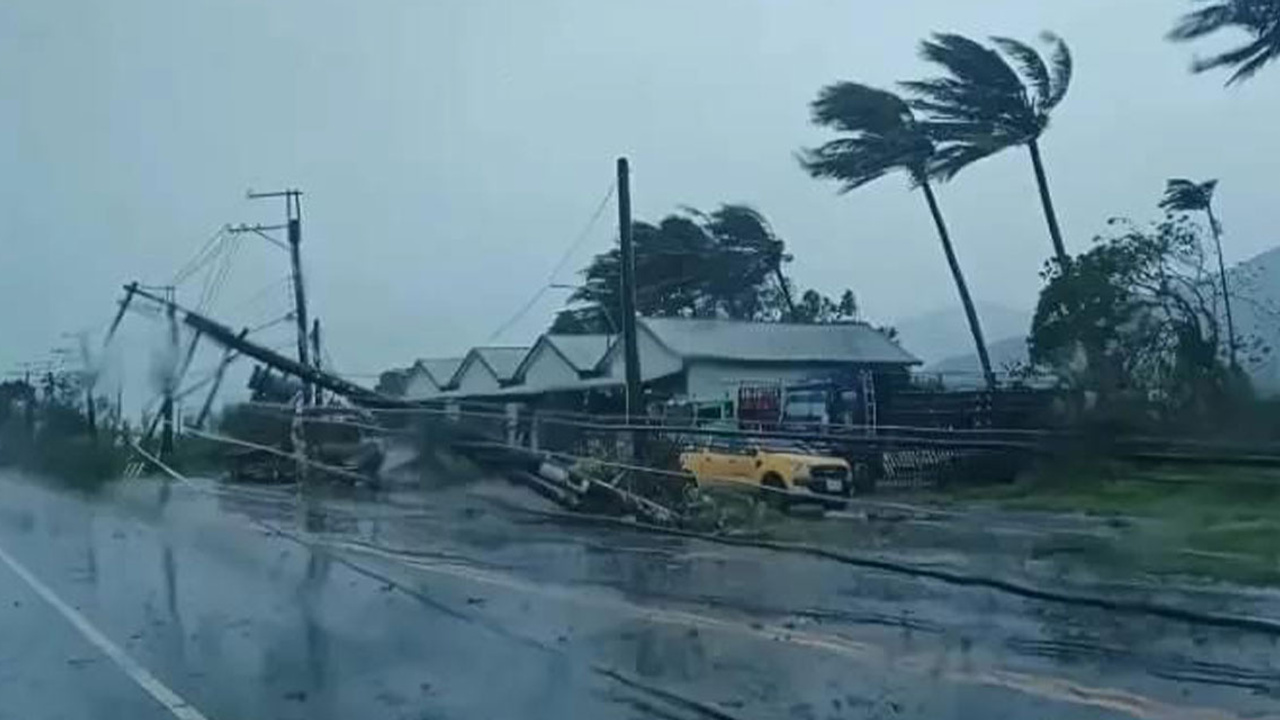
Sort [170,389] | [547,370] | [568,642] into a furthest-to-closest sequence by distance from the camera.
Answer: [547,370] < [170,389] < [568,642]

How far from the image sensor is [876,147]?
51.7 meters

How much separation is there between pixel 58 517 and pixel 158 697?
22780 mm

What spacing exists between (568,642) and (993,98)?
3866 centimetres

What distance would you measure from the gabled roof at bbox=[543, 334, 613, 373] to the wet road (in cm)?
3077

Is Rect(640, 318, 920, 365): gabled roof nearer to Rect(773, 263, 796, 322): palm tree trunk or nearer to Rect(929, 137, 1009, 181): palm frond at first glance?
Rect(929, 137, 1009, 181): palm frond

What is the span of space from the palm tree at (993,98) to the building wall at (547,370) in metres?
12.9

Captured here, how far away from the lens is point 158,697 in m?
10.6

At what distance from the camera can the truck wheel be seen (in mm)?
29219

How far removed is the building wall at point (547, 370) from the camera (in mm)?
52875

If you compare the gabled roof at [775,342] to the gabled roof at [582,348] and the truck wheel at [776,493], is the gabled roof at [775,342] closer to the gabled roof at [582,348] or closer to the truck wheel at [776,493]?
the gabled roof at [582,348]

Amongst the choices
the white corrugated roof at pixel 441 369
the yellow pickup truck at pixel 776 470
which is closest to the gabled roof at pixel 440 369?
the white corrugated roof at pixel 441 369

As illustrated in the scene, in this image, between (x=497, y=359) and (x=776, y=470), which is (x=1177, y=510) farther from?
(x=497, y=359)

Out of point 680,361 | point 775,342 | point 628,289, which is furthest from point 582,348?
point 628,289

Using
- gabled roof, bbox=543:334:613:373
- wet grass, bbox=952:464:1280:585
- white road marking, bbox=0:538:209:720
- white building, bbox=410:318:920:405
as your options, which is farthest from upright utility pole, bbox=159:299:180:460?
wet grass, bbox=952:464:1280:585
